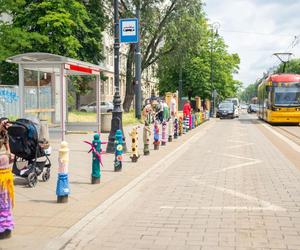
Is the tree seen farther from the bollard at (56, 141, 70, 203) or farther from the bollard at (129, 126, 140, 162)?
the bollard at (56, 141, 70, 203)

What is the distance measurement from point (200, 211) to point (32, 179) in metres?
3.28

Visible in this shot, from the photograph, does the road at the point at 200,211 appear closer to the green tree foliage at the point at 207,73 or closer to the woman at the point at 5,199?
the woman at the point at 5,199

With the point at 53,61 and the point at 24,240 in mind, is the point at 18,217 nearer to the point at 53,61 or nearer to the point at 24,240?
the point at 24,240

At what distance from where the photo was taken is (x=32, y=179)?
861cm

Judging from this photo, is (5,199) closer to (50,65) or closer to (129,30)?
(129,30)

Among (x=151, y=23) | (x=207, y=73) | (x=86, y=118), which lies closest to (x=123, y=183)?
(x=86, y=118)

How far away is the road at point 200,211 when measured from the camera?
17.8ft

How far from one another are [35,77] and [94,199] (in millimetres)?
10681

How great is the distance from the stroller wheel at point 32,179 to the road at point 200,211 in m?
1.59

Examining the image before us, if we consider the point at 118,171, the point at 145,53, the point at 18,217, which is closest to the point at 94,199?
the point at 18,217

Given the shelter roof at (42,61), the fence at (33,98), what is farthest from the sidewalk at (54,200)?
the fence at (33,98)

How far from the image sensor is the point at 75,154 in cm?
1364

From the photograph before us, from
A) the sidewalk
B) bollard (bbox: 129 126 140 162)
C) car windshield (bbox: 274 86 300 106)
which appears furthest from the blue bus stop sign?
car windshield (bbox: 274 86 300 106)

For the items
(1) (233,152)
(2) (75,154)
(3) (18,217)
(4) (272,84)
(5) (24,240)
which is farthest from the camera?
(4) (272,84)
